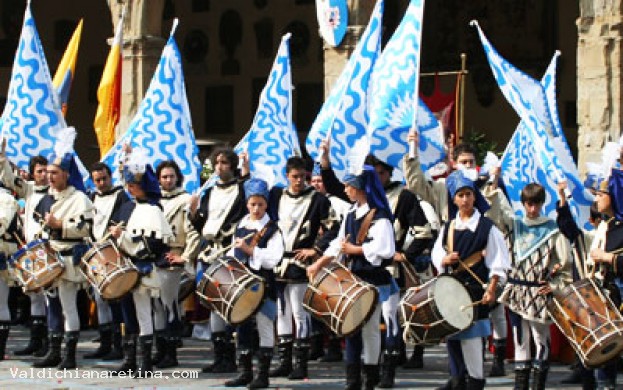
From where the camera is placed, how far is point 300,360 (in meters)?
11.6

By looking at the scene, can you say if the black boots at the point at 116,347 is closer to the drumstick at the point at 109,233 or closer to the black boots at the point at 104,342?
the black boots at the point at 104,342

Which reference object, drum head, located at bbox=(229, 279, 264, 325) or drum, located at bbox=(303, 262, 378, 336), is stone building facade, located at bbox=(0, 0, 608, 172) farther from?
drum, located at bbox=(303, 262, 378, 336)

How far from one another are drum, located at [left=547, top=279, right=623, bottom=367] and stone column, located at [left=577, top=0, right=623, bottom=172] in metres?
7.62

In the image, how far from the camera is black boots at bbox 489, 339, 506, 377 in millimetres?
11609

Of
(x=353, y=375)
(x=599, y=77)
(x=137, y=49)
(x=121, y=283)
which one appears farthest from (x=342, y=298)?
(x=137, y=49)

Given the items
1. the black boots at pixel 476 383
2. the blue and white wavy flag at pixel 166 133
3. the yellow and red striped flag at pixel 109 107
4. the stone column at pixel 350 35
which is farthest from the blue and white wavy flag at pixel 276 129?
the stone column at pixel 350 35

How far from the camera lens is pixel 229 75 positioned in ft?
89.5

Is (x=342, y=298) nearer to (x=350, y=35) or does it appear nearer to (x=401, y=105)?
(x=401, y=105)

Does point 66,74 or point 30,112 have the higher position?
point 66,74

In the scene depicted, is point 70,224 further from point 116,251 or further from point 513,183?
point 513,183

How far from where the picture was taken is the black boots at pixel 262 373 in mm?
10820

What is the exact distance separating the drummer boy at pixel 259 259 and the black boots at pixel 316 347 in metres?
1.93

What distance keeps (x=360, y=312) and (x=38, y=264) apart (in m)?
→ 3.38

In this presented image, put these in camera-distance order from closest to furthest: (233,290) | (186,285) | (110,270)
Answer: (233,290)
(110,270)
(186,285)
